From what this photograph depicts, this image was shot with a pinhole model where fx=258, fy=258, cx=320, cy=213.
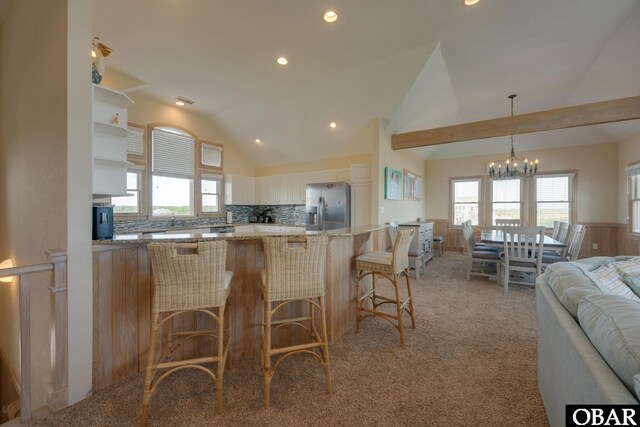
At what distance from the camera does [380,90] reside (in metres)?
4.03

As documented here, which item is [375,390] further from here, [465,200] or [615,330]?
[465,200]

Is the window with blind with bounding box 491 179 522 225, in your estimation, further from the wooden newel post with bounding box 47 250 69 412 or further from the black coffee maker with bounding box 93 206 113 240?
the wooden newel post with bounding box 47 250 69 412

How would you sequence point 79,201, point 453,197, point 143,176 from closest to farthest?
point 79,201, point 143,176, point 453,197

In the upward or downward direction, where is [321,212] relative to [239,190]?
downward

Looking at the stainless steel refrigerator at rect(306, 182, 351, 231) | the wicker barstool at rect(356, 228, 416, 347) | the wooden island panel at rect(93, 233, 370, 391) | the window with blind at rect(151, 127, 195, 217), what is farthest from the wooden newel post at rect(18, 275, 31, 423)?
the stainless steel refrigerator at rect(306, 182, 351, 231)

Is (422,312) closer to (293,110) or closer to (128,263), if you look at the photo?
(128,263)

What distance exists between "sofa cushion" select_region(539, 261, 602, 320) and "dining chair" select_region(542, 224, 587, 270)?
8.64 feet

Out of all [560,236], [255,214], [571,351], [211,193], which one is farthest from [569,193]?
[211,193]

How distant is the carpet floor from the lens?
1.48 m

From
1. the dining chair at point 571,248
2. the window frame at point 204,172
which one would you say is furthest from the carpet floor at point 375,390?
the window frame at point 204,172

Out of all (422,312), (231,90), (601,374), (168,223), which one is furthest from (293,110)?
(601,374)

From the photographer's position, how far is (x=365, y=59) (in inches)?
139

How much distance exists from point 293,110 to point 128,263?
12.6 ft

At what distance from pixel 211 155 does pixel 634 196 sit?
8486 millimetres
